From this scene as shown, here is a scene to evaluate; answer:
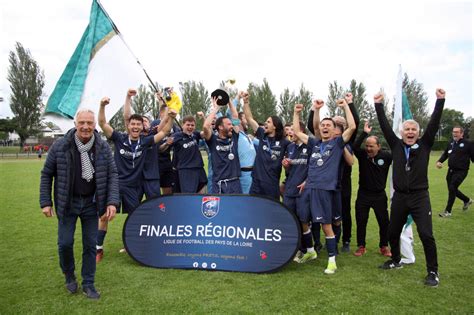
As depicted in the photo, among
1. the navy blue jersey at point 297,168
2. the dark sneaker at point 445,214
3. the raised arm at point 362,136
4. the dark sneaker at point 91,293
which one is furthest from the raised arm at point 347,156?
the dark sneaker at point 445,214

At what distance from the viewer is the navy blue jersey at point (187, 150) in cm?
654

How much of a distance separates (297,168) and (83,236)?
3075 millimetres

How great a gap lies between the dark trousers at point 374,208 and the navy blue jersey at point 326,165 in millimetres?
973

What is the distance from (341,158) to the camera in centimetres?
548

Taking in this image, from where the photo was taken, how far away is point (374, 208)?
5.99m

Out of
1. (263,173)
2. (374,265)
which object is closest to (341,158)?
(263,173)

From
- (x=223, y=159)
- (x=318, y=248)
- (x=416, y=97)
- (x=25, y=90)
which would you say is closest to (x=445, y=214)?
(x=318, y=248)

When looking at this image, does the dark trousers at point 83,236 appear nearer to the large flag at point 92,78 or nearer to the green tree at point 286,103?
the large flag at point 92,78

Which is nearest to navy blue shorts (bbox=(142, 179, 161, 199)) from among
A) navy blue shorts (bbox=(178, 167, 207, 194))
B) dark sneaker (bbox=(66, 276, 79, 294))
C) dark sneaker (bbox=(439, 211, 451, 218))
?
navy blue shorts (bbox=(178, 167, 207, 194))

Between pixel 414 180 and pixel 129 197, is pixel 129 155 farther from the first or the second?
pixel 414 180

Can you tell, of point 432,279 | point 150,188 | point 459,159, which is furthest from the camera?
point 459,159

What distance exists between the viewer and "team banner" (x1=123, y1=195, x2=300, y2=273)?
505 cm

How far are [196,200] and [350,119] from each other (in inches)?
94.2

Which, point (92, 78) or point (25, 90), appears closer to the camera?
point (92, 78)
